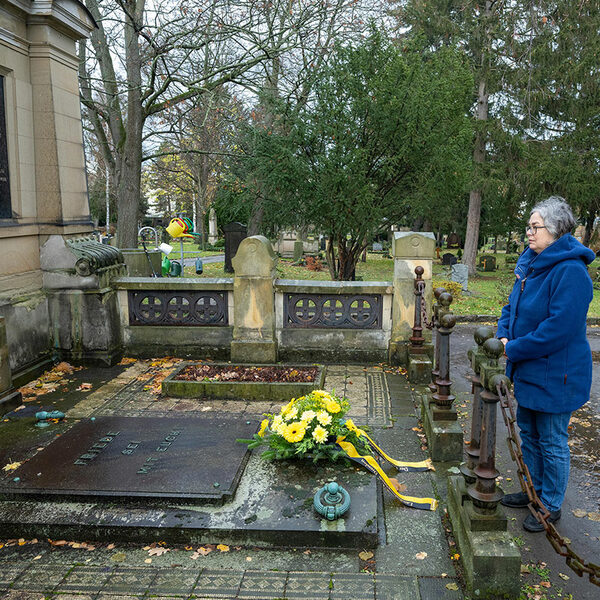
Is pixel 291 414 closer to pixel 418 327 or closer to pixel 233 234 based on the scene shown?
pixel 418 327

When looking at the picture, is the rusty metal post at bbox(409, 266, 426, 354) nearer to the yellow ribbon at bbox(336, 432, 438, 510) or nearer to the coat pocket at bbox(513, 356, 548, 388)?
the yellow ribbon at bbox(336, 432, 438, 510)

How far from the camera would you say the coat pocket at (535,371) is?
3.66 meters

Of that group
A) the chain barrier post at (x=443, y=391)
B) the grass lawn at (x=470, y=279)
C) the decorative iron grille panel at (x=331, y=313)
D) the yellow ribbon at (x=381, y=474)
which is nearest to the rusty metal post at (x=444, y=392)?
the chain barrier post at (x=443, y=391)

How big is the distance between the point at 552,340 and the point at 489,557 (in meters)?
1.44

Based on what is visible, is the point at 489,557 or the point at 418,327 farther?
the point at 418,327

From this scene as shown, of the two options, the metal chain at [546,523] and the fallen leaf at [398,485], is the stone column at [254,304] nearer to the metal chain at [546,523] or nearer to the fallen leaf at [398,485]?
the fallen leaf at [398,485]

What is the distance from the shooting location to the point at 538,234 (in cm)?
371

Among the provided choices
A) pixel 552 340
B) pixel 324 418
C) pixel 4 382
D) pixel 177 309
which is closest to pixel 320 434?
pixel 324 418

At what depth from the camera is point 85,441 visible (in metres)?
4.83

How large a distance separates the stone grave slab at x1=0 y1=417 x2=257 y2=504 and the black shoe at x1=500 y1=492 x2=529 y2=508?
2118 mm

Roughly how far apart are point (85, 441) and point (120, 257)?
4.13 m

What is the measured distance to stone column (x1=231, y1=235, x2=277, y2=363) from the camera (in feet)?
25.1

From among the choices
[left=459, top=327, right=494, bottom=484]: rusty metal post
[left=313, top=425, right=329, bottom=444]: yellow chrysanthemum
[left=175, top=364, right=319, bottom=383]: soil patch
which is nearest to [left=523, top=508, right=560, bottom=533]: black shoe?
[left=459, top=327, right=494, bottom=484]: rusty metal post

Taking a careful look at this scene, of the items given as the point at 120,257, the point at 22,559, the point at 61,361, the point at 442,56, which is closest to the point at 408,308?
the point at 120,257
